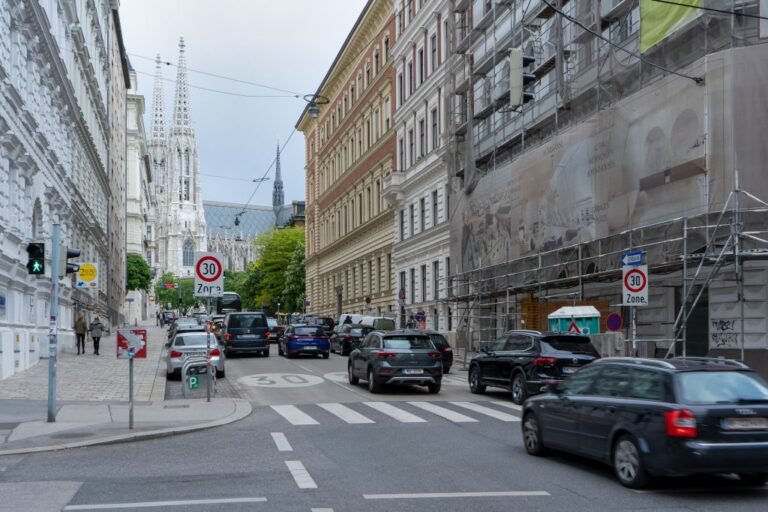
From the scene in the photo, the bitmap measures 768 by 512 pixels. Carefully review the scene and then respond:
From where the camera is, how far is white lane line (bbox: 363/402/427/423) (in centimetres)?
1528

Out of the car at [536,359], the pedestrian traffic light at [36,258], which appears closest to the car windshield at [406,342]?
the car at [536,359]

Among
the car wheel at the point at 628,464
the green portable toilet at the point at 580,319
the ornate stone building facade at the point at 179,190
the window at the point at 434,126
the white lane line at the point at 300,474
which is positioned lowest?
the white lane line at the point at 300,474

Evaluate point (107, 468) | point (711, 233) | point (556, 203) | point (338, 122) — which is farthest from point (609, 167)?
point (338, 122)

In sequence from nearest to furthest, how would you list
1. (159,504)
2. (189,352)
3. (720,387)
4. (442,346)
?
1. (159,504)
2. (720,387)
3. (189,352)
4. (442,346)

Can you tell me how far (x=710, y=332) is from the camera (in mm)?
19344

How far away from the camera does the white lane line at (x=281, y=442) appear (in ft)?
39.0

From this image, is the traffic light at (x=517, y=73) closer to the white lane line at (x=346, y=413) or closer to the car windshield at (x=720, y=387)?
the white lane line at (x=346, y=413)

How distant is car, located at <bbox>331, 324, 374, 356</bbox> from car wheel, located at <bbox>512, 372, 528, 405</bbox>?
16386mm

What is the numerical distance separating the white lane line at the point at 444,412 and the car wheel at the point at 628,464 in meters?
5.98

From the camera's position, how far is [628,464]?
29.7 ft

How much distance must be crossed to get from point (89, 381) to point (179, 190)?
513 feet

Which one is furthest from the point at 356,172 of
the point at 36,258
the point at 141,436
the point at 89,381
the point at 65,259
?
the point at 141,436

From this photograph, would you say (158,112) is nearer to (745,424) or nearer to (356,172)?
(356,172)

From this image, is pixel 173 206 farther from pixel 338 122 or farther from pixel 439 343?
pixel 439 343
